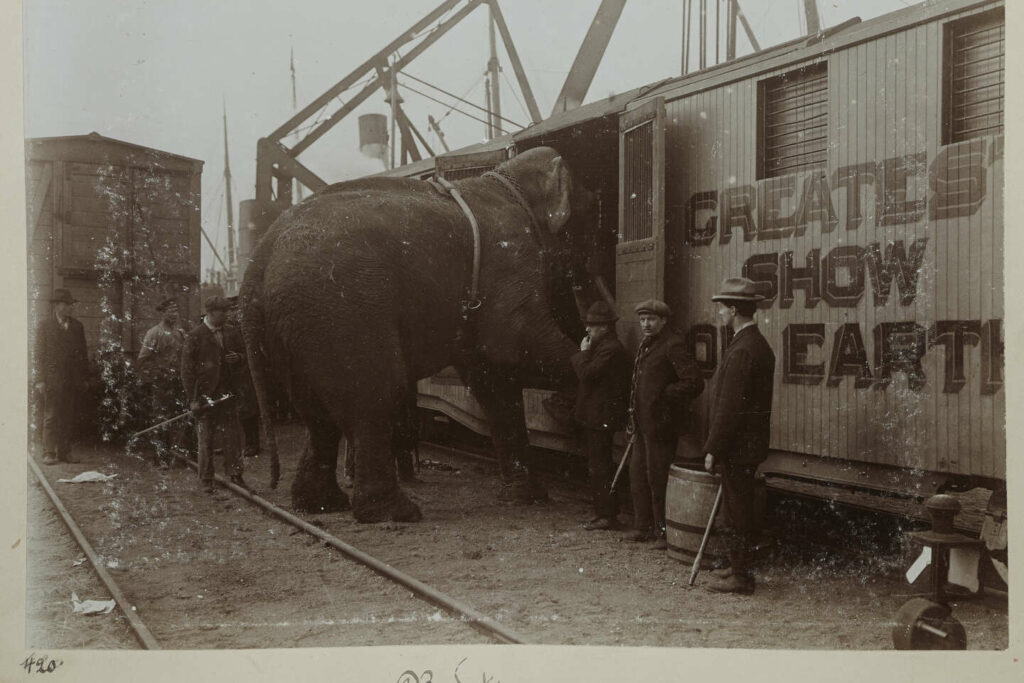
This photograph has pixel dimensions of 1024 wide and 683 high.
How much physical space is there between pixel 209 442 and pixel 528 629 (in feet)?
8.29

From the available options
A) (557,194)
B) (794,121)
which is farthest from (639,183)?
(794,121)

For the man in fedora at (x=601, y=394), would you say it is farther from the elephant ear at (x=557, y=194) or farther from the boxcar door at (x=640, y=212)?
the elephant ear at (x=557, y=194)

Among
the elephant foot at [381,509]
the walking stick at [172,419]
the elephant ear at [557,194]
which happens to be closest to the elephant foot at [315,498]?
the elephant foot at [381,509]

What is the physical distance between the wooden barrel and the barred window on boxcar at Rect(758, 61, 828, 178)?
5.62ft

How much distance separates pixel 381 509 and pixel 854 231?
320 cm

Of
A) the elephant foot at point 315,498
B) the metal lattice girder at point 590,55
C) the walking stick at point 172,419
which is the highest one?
the metal lattice girder at point 590,55

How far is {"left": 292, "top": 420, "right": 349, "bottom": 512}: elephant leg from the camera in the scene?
17.0ft

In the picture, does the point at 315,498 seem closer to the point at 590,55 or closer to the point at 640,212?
the point at 640,212

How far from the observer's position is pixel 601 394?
4980mm

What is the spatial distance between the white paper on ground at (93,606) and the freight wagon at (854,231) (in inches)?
126

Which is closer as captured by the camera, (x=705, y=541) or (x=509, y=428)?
(x=705, y=541)

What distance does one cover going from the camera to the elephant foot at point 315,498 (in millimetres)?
5203

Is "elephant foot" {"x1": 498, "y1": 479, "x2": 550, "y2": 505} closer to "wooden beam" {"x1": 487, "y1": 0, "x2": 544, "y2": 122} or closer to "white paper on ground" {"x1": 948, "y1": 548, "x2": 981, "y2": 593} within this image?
"wooden beam" {"x1": 487, "y1": 0, "x2": 544, "y2": 122}

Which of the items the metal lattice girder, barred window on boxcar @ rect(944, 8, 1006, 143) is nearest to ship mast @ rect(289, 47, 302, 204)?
the metal lattice girder
